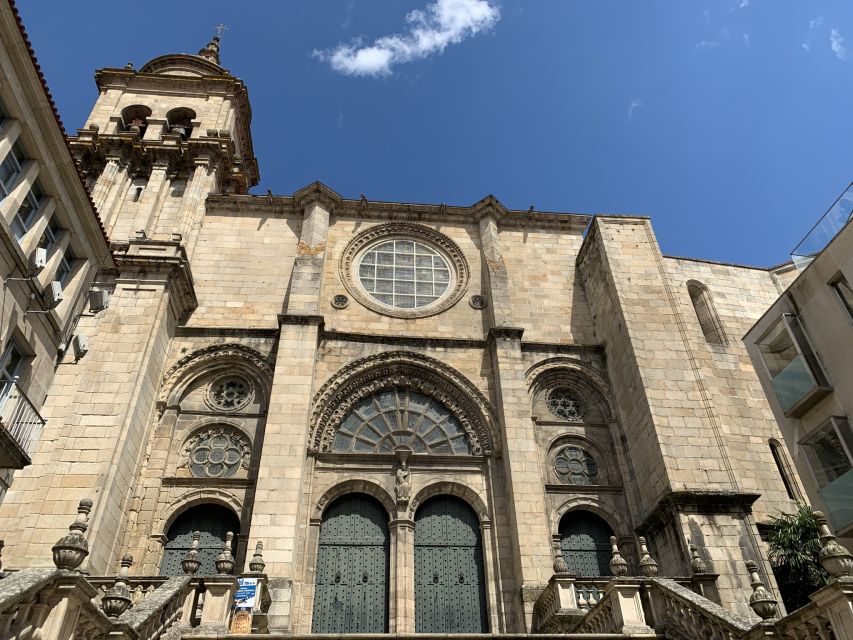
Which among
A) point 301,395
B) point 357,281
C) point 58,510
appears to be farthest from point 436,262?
point 58,510

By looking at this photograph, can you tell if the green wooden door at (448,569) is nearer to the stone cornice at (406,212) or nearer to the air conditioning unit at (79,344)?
the air conditioning unit at (79,344)

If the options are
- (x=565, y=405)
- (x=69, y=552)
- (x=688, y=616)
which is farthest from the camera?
(x=565, y=405)

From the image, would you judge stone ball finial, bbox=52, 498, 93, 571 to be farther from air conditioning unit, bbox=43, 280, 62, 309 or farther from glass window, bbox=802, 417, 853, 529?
glass window, bbox=802, 417, 853, 529

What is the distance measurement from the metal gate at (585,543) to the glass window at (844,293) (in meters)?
7.13

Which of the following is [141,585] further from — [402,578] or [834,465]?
[834,465]

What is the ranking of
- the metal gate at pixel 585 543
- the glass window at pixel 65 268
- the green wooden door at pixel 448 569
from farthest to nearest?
the metal gate at pixel 585 543, the green wooden door at pixel 448 569, the glass window at pixel 65 268

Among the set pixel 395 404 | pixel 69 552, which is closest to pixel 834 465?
pixel 395 404

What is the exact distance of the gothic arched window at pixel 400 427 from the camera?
15859 millimetres

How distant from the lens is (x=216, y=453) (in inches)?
596

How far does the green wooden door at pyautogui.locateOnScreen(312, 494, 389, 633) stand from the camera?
13.3 meters

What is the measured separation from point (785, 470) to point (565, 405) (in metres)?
5.69

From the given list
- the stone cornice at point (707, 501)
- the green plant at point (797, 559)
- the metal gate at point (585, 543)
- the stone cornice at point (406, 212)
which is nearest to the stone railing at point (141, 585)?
the metal gate at point (585, 543)

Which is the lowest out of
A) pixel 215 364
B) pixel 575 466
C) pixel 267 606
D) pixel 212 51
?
pixel 267 606

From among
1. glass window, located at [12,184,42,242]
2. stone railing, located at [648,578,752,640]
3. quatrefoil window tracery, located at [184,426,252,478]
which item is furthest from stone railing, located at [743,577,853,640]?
glass window, located at [12,184,42,242]
